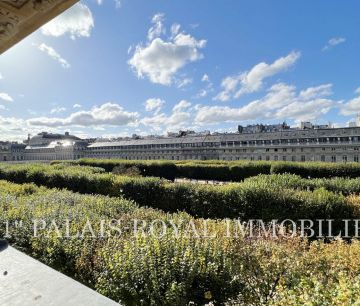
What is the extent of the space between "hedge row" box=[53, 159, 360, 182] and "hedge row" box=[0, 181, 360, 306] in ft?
79.8

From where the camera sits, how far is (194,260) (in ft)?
16.2

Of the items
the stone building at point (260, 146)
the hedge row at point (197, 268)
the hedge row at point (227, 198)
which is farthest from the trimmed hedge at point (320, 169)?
the stone building at point (260, 146)

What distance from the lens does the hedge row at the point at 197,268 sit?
4352mm

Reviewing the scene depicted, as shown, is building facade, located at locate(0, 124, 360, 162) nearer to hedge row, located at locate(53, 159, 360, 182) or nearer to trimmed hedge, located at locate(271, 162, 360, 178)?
hedge row, located at locate(53, 159, 360, 182)

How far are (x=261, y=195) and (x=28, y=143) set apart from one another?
507 ft

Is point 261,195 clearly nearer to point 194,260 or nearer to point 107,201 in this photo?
point 107,201

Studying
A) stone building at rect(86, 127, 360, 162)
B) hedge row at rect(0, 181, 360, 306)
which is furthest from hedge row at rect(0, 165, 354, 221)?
stone building at rect(86, 127, 360, 162)

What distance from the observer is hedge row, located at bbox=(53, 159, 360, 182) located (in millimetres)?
32659

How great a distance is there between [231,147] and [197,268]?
7907 centimetres

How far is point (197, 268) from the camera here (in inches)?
189

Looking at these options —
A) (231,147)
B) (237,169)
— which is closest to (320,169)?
(237,169)

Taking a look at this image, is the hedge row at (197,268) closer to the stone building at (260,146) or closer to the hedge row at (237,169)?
the hedge row at (237,169)

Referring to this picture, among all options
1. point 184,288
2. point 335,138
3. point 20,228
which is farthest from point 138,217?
point 335,138

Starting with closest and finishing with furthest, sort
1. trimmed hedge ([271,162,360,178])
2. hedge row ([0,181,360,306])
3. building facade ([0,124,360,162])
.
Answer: hedge row ([0,181,360,306])
trimmed hedge ([271,162,360,178])
building facade ([0,124,360,162])
